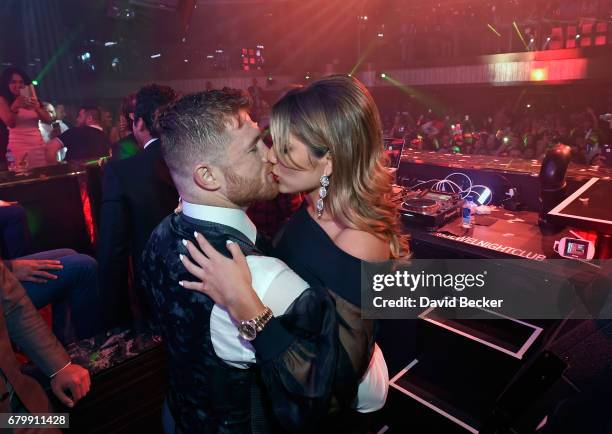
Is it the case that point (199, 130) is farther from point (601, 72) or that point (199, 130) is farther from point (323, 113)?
point (601, 72)

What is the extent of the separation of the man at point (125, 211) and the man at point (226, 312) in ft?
3.72

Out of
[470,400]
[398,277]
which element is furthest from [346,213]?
[470,400]

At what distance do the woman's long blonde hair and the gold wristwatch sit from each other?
51cm

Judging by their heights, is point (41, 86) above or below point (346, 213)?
above

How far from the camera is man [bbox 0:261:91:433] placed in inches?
48.3

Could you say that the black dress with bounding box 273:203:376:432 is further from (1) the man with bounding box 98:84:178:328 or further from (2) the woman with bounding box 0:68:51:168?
(2) the woman with bounding box 0:68:51:168

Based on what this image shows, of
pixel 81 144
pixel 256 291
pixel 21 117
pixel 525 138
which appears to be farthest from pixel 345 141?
pixel 525 138

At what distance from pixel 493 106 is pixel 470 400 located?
10047mm

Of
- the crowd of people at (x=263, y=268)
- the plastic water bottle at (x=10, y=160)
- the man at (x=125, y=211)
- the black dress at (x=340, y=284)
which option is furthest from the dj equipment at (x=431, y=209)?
the plastic water bottle at (x=10, y=160)

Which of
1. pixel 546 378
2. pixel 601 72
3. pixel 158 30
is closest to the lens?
pixel 546 378

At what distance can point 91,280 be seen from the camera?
229 cm

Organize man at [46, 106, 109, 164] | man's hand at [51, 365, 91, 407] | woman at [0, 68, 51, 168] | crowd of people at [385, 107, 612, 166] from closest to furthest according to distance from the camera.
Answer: man's hand at [51, 365, 91, 407] → woman at [0, 68, 51, 168] → man at [46, 106, 109, 164] → crowd of people at [385, 107, 612, 166]

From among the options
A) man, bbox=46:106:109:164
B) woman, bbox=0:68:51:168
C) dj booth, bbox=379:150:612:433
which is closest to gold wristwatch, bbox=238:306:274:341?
dj booth, bbox=379:150:612:433

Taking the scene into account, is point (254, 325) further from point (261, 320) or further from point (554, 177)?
point (554, 177)
